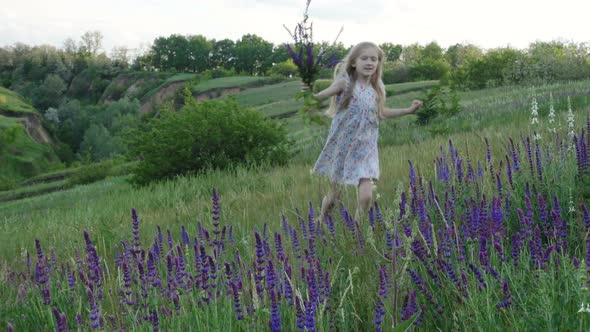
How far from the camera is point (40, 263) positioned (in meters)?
2.99

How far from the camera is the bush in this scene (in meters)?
11.3

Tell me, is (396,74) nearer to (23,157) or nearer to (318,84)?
(23,157)

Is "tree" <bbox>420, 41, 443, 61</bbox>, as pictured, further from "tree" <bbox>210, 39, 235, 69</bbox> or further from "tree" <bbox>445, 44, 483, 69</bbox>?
"tree" <bbox>210, 39, 235, 69</bbox>

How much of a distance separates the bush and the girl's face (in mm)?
5660

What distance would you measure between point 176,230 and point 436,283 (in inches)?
145

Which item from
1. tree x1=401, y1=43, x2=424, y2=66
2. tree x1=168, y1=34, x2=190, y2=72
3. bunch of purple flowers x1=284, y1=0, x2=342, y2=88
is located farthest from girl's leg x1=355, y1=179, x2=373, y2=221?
tree x1=168, y1=34, x2=190, y2=72

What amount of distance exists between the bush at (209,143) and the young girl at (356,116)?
527cm

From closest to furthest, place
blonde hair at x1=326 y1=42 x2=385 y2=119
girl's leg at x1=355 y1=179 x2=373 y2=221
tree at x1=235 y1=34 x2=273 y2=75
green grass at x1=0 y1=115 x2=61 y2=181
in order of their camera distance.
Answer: girl's leg at x1=355 y1=179 x2=373 y2=221 < blonde hair at x1=326 y1=42 x2=385 y2=119 < green grass at x1=0 y1=115 x2=61 y2=181 < tree at x1=235 y1=34 x2=273 y2=75

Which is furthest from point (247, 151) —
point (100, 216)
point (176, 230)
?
point (176, 230)

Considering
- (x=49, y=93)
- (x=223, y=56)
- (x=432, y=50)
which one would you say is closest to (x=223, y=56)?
(x=223, y=56)

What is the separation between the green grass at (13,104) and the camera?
91.6 metres

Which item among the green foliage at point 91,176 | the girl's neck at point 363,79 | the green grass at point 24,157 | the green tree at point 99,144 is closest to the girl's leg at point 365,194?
the girl's neck at point 363,79

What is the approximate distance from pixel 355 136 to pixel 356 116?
211 millimetres

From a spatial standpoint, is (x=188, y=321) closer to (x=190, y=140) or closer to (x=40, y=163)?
(x=190, y=140)
